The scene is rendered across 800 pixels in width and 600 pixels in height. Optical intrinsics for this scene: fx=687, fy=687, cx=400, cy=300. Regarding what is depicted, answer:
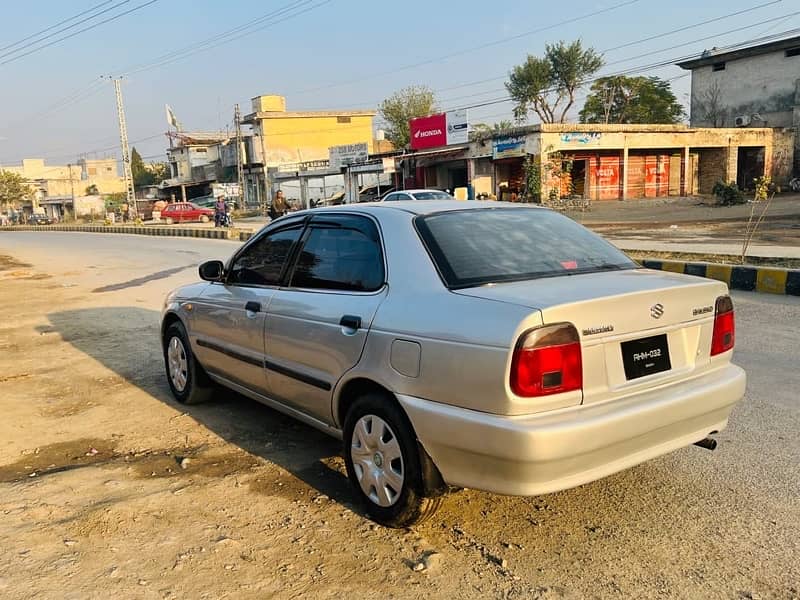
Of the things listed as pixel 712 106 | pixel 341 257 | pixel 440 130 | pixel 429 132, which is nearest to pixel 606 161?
pixel 440 130

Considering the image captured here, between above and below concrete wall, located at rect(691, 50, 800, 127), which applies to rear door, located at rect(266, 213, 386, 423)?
below

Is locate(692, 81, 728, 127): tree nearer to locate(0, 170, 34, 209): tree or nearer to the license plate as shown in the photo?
the license plate

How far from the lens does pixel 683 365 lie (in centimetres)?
312

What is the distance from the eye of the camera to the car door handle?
10.8 ft

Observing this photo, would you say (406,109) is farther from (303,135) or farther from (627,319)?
(627,319)

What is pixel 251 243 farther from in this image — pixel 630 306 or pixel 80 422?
pixel 630 306

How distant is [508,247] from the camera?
3477 millimetres

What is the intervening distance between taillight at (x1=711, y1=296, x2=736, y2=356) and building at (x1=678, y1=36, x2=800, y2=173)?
43.3 meters

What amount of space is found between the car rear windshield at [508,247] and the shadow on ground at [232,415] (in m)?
1.36

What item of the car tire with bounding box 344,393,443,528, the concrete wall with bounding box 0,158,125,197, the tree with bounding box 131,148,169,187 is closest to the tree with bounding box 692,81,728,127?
the car tire with bounding box 344,393,443,528

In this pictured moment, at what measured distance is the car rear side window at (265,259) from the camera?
13.9 ft

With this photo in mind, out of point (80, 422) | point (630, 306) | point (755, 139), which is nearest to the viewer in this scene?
point (630, 306)

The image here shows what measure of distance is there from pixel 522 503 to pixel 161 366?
435 cm

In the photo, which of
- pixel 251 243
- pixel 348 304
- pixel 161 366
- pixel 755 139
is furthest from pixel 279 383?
pixel 755 139
